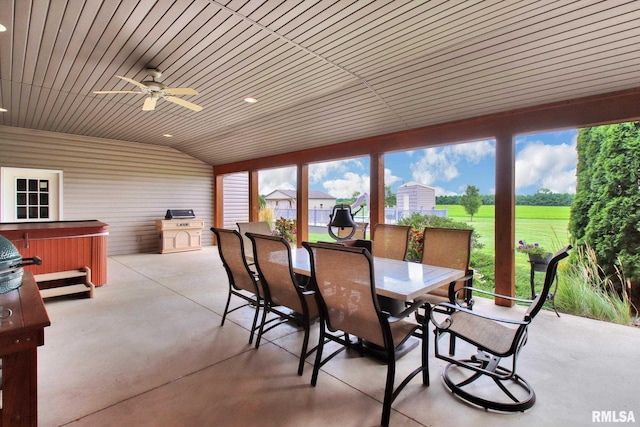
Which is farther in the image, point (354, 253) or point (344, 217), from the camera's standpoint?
point (344, 217)

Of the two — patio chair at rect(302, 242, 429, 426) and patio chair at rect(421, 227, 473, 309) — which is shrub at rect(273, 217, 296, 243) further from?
patio chair at rect(302, 242, 429, 426)

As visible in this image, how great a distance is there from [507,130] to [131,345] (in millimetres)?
5007

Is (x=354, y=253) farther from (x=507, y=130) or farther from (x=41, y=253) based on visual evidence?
Result: (x=41, y=253)

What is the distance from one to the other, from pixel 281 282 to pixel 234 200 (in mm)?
7868

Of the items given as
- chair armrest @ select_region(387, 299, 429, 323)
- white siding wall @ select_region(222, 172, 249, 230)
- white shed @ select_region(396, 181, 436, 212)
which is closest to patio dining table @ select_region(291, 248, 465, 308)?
chair armrest @ select_region(387, 299, 429, 323)

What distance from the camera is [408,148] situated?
5.10 m

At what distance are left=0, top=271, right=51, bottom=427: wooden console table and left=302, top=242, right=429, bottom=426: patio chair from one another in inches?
51.0

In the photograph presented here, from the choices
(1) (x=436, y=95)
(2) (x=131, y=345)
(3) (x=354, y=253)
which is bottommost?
(2) (x=131, y=345)

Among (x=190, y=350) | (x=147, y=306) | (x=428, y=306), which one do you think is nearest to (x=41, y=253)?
(x=147, y=306)

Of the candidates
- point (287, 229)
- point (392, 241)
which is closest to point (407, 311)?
point (392, 241)

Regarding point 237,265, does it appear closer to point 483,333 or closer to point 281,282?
point 281,282

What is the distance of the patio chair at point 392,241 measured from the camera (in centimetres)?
362

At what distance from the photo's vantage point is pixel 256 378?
2.28m

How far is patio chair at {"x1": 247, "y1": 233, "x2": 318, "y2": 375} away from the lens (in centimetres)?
236
